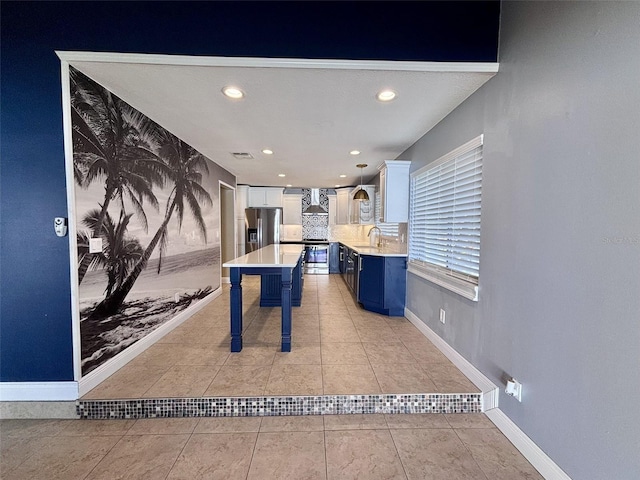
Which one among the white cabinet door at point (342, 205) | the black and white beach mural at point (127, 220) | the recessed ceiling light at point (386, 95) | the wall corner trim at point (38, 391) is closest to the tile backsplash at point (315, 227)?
the white cabinet door at point (342, 205)

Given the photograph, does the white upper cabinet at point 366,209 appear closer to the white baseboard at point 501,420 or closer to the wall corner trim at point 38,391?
the white baseboard at point 501,420

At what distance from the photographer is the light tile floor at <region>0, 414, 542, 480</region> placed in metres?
1.42

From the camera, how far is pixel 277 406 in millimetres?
1848

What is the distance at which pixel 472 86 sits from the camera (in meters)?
2.02

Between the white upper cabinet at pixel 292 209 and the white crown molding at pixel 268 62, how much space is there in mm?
5224

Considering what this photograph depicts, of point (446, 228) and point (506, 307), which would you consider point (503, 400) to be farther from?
point (446, 228)

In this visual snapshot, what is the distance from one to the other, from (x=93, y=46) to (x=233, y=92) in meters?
0.89

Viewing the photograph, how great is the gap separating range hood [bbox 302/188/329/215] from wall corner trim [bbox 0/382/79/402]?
5.55 m

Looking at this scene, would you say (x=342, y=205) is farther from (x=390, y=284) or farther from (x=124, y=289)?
(x=124, y=289)

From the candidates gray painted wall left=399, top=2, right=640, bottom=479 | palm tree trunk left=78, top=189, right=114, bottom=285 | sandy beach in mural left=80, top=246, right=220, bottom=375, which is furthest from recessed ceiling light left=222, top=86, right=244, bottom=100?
gray painted wall left=399, top=2, right=640, bottom=479

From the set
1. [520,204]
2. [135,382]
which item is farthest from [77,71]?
[520,204]

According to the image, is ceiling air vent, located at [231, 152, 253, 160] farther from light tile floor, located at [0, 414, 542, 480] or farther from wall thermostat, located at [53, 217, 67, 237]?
light tile floor, located at [0, 414, 542, 480]

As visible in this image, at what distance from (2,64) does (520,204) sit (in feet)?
11.4

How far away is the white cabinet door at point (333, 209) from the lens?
6.99m
